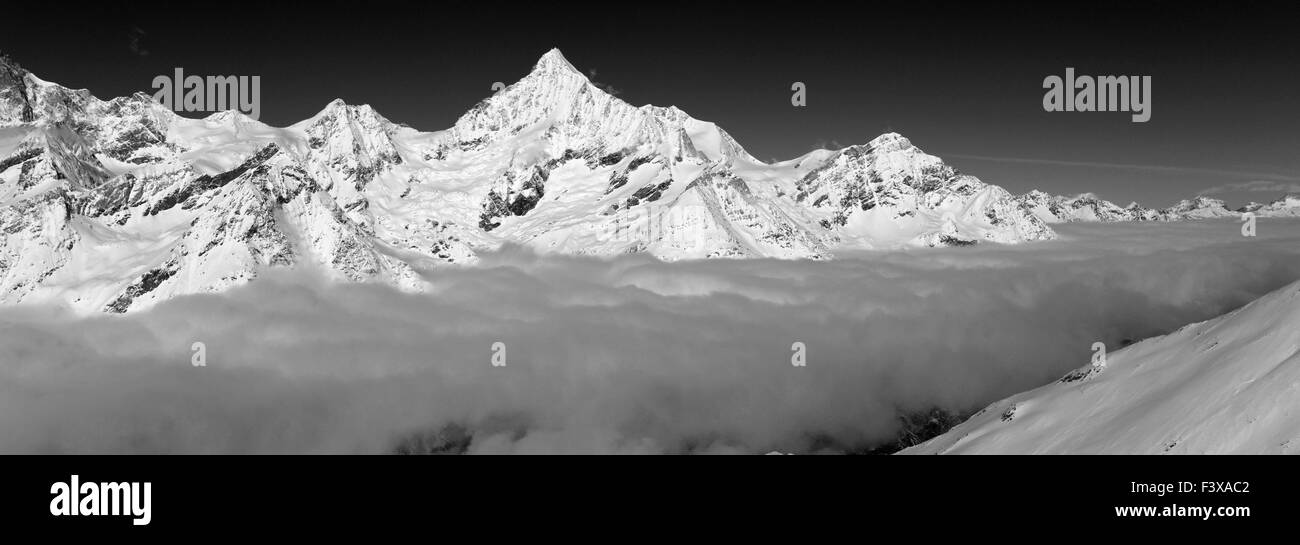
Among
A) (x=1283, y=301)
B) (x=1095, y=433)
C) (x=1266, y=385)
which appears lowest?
(x=1095, y=433)
